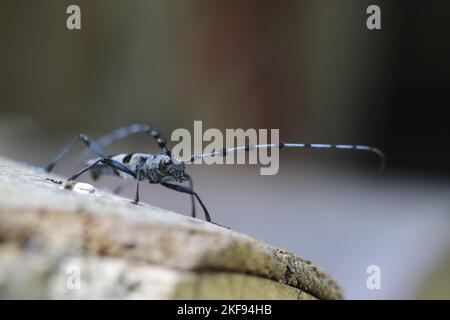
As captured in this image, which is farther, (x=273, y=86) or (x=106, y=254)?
(x=273, y=86)

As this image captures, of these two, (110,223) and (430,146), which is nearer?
(110,223)

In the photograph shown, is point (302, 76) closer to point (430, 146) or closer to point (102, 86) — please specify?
point (430, 146)

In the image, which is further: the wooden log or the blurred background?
the blurred background

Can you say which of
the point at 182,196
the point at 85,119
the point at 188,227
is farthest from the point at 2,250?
the point at 85,119
